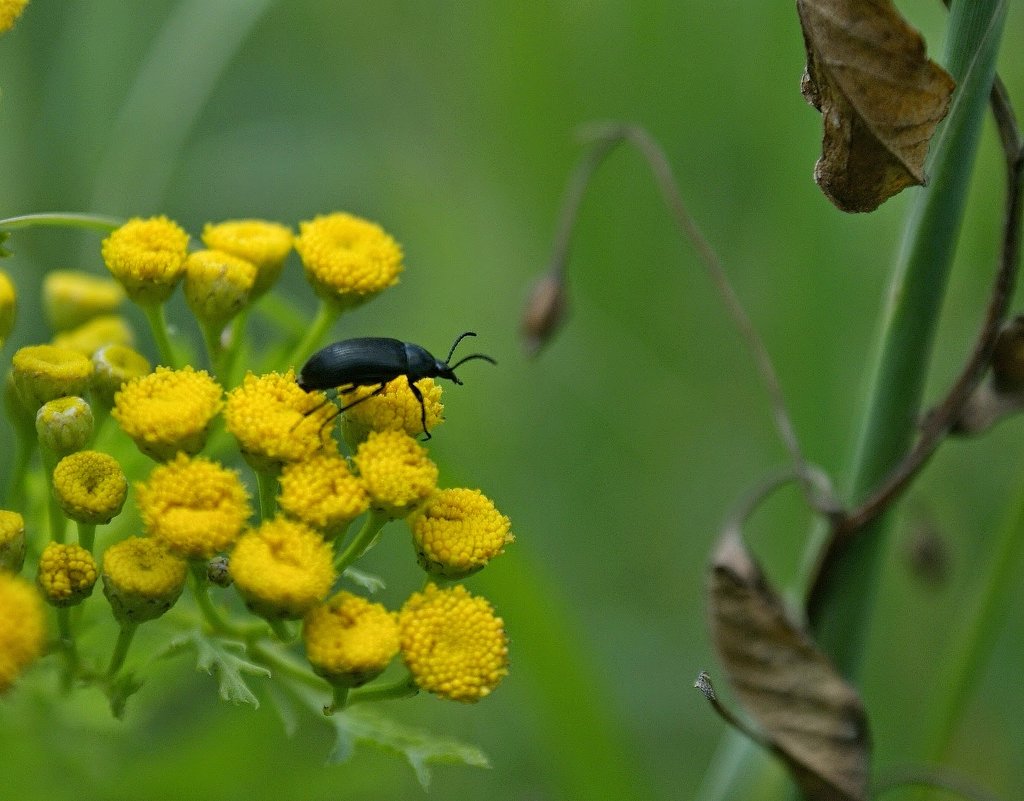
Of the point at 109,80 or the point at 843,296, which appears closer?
the point at 843,296

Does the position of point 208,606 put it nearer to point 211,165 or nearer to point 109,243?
point 109,243

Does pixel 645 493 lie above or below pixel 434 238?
below

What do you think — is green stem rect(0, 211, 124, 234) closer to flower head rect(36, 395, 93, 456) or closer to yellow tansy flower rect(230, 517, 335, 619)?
flower head rect(36, 395, 93, 456)

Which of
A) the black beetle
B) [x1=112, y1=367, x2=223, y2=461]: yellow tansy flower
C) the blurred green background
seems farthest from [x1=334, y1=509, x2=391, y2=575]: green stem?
the blurred green background

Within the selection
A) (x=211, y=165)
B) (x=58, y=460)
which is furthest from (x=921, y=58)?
(x=211, y=165)

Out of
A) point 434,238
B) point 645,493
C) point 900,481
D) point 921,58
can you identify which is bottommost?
point 645,493

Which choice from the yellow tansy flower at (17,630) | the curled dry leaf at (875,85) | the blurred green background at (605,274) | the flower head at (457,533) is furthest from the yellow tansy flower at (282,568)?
the blurred green background at (605,274)

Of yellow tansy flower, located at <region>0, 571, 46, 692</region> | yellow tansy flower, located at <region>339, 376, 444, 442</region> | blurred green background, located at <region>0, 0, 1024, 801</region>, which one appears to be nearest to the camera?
yellow tansy flower, located at <region>0, 571, 46, 692</region>
